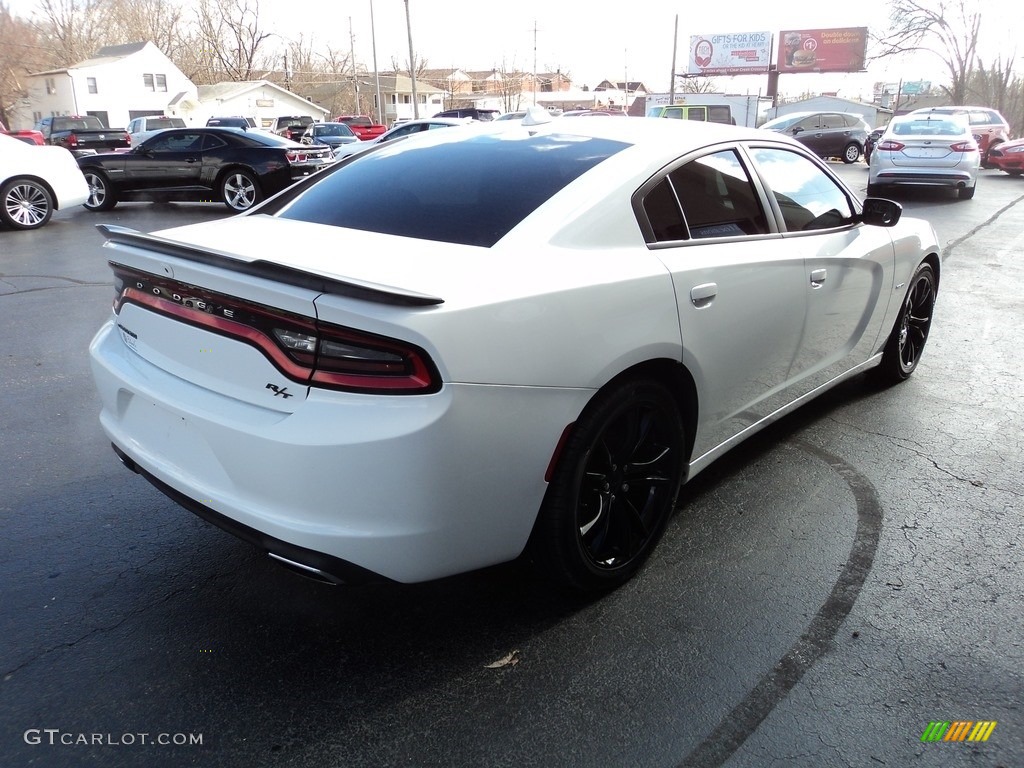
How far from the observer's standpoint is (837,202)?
156 inches

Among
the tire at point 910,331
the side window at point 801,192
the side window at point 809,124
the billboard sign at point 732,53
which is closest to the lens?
the side window at point 801,192

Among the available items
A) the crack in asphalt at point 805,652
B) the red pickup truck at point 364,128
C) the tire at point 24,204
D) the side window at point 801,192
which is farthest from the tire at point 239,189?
the red pickup truck at point 364,128

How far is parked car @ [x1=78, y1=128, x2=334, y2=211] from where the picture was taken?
13398 millimetres

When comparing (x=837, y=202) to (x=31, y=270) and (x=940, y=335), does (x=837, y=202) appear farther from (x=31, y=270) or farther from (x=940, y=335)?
(x=31, y=270)

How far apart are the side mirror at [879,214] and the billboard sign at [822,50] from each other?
66992 mm

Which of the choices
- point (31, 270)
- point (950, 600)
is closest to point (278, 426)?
point (950, 600)

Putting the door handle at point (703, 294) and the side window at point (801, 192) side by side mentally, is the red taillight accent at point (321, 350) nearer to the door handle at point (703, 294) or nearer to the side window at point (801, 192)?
the door handle at point (703, 294)

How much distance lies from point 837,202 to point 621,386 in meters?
2.11

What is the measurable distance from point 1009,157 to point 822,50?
4831 centimetres

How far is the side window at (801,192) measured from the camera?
352 centimetres

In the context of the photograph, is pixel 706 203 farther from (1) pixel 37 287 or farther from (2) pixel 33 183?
(2) pixel 33 183

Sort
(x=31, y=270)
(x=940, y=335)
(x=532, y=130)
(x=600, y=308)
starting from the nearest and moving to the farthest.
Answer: (x=600, y=308)
(x=532, y=130)
(x=940, y=335)
(x=31, y=270)

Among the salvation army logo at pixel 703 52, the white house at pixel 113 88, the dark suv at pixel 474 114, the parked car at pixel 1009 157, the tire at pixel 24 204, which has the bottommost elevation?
the parked car at pixel 1009 157

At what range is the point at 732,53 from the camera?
63.7 meters
